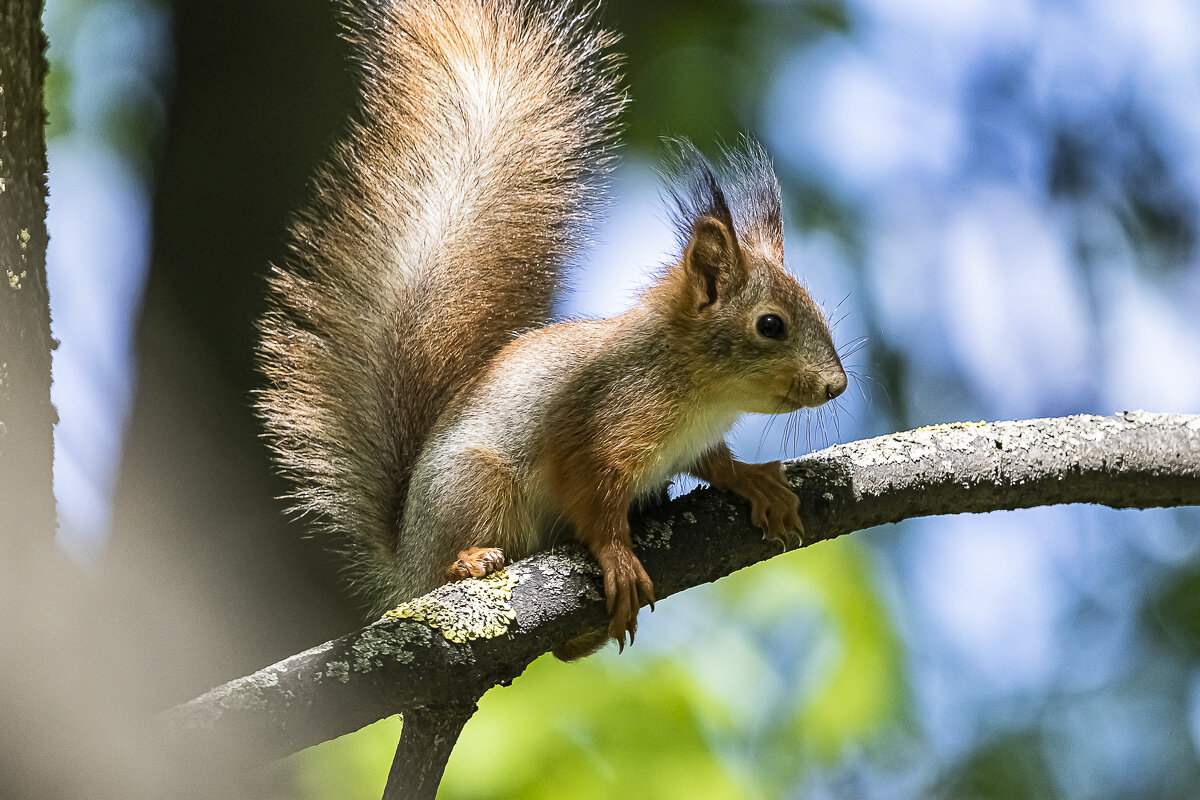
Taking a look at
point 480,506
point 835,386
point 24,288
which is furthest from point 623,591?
point 24,288

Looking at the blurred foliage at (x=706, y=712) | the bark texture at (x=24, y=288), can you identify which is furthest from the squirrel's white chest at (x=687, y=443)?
the bark texture at (x=24, y=288)

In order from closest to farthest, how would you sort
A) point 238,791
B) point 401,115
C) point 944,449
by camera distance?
point 238,791 < point 944,449 < point 401,115

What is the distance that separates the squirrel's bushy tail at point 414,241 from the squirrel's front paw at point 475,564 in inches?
16.7

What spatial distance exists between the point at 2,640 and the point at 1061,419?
1.89m

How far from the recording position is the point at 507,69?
252cm

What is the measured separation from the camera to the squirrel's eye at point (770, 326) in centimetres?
219

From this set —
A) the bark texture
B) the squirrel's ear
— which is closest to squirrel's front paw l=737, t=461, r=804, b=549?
the squirrel's ear

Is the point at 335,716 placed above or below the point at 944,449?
below

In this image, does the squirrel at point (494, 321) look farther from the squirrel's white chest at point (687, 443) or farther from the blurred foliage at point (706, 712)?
the blurred foliage at point (706, 712)

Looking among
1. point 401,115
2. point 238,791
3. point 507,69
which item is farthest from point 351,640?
point 507,69

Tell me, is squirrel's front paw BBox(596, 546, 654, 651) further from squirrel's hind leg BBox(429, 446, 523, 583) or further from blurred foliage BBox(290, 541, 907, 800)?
blurred foliage BBox(290, 541, 907, 800)

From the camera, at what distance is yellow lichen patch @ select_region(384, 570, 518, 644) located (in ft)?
5.10

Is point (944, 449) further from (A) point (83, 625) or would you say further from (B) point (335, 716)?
(A) point (83, 625)

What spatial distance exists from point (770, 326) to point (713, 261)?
0.20 meters
